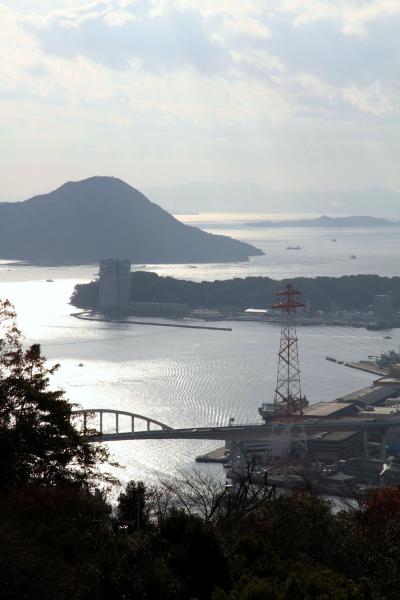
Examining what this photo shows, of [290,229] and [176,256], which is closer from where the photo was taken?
[176,256]

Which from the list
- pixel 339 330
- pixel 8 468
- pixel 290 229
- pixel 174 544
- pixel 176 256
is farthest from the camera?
pixel 290 229

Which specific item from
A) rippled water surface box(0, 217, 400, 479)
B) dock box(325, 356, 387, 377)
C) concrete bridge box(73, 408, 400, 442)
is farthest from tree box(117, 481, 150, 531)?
dock box(325, 356, 387, 377)

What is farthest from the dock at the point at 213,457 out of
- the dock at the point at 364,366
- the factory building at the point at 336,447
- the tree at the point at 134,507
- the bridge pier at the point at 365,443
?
the dock at the point at 364,366

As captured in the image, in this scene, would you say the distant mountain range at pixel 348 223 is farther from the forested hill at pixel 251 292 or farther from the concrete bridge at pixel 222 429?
the concrete bridge at pixel 222 429

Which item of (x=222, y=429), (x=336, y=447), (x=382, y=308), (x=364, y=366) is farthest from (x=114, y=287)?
(x=336, y=447)

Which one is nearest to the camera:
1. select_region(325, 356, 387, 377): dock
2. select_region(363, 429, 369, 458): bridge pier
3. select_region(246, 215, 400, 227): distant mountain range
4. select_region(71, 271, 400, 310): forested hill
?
select_region(363, 429, 369, 458): bridge pier

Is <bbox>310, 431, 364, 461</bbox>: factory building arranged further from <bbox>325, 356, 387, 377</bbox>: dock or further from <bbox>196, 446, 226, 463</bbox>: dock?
<bbox>325, 356, 387, 377</bbox>: dock

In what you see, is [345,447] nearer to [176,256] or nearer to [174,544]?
[174,544]

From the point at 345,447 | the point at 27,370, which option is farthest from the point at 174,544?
the point at 345,447
